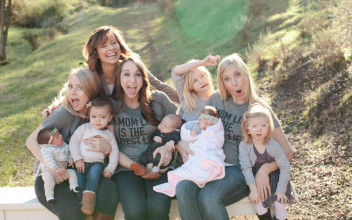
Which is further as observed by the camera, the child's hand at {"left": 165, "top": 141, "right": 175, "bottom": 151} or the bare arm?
the bare arm

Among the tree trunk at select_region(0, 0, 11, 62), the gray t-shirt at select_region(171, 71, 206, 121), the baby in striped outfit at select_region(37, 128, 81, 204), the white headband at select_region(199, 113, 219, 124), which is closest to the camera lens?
the baby in striped outfit at select_region(37, 128, 81, 204)

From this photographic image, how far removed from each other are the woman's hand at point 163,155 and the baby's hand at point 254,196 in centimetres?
76

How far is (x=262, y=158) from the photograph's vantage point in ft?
10.6

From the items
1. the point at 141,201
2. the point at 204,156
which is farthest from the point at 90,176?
the point at 204,156

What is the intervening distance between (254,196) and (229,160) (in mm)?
393

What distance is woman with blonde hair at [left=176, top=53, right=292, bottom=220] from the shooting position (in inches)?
119

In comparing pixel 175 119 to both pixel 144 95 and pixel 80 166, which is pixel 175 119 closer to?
pixel 144 95

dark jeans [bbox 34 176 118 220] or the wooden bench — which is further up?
dark jeans [bbox 34 176 118 220]

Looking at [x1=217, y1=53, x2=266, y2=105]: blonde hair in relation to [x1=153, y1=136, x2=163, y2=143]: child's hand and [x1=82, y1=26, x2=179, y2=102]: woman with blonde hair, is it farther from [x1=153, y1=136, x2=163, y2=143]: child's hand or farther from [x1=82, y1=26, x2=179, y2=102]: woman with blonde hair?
[x1=82, y1=26, x2=179, y2=102]: woman with blonde hair

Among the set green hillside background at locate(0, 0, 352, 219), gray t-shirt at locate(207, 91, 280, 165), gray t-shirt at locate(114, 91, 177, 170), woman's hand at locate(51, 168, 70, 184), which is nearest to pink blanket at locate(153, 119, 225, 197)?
gray t-shirt at locate(207, 91, 280, 165)

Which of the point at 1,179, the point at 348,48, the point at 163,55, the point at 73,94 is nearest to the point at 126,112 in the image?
the point at 73,94

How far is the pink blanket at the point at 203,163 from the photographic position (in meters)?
3.14

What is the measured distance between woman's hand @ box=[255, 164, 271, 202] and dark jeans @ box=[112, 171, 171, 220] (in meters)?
0.70

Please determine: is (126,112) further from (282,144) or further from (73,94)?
(282,144)
